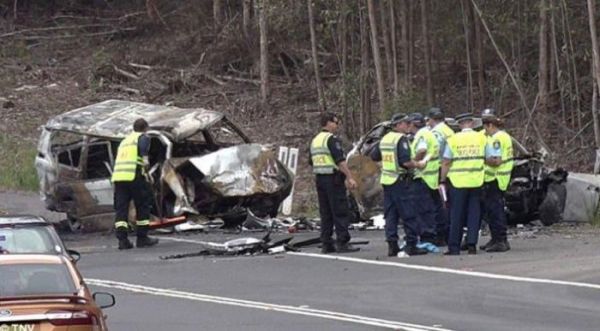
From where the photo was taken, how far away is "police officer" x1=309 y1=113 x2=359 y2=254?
1563cm

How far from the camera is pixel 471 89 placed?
1187 inches

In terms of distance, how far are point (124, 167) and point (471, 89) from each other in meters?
14.1

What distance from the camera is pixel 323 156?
15695 millimetres

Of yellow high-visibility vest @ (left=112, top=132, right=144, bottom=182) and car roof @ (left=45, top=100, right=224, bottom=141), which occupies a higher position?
car roof @ (left=45, top=100, right=224, bottom=141)

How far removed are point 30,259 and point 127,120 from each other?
41.0 feet

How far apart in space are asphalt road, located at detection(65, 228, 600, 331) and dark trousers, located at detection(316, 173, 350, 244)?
315mm

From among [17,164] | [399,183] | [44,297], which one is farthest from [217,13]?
[44,297]

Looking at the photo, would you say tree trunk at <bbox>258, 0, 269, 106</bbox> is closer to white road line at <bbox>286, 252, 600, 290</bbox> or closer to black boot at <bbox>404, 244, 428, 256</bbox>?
white road line at <bbox>286, 252, 600, 290</bbox>

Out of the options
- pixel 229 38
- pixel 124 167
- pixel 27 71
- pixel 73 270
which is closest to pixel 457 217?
pixel 124 167

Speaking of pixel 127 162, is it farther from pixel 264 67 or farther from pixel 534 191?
pixel 264 67

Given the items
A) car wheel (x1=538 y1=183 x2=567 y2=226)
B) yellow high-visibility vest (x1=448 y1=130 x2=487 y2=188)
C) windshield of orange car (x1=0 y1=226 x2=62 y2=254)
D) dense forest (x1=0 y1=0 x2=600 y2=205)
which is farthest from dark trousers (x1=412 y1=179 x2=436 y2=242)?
dense forest (x1=0 y1=0 x2=600 y2=205)

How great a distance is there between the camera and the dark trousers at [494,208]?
1547 cm

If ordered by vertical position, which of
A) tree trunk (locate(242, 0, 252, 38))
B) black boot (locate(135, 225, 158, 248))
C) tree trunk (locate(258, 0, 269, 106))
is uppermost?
tree trunk (locate(242, 0, 252, 38))

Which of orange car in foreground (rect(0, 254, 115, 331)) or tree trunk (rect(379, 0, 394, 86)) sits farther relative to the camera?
tree trunk (rect(379, 0, 394, 86))
